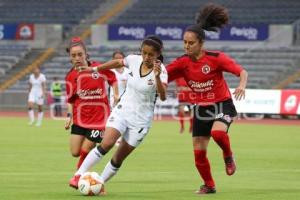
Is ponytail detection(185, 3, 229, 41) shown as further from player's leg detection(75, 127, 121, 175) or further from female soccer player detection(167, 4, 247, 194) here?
player's leg detection(75, 127, 121, 175)

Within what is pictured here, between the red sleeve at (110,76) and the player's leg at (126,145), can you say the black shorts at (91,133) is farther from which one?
the player's leg at (126,145)

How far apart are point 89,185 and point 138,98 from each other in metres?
1.32

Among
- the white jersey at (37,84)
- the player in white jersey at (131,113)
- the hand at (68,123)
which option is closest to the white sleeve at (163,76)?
the player in white jersey at (131,113)

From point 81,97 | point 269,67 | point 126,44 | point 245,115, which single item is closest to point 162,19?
point 126,44

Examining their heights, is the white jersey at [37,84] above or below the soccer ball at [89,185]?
below

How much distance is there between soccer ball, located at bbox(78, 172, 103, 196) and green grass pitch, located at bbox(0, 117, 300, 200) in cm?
14

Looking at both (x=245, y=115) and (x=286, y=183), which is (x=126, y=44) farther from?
(x=286, y=183)

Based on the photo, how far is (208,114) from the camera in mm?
12789

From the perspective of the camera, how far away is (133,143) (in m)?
12.2

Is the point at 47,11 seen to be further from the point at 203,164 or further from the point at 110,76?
the point at 203,164

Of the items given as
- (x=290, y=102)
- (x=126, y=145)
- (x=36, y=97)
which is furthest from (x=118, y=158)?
(x=290, y=102)

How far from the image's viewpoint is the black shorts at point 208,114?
41.8ft

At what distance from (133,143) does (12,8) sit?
42.6 meters

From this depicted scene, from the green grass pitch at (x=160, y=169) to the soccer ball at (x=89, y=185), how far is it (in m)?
0.14
